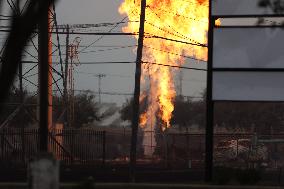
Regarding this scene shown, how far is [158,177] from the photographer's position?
2708 cm

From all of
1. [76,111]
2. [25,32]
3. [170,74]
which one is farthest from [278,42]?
[76,111]

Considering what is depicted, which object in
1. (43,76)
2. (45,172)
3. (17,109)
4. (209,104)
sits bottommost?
(45,172)

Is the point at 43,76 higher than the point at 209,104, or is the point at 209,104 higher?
the point at 43,76

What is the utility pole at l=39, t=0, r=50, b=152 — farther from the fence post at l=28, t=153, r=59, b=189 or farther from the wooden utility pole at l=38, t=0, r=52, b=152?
the fence post at l=28, t=153, r=59, b=189

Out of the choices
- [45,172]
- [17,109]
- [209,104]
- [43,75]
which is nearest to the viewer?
[43,75]

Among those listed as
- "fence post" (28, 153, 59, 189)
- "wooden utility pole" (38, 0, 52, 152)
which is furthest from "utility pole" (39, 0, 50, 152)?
"fence post" (28, 153, 59, 189)

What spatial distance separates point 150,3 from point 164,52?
27.0ft

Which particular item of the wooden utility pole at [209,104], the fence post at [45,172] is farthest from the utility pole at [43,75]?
the wooden utility pole at [209,104]

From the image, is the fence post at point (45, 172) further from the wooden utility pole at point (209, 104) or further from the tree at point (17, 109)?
the wooden utility pole at point (209, 104)

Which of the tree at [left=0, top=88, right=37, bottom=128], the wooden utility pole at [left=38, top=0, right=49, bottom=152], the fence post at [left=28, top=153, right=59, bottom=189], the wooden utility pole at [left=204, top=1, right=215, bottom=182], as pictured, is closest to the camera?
the wooden utility pole at [left=38, top=0, right=49, bottom=152]

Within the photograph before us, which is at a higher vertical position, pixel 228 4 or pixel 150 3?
pixel 150 3

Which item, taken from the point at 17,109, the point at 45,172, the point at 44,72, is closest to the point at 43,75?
the point at 44,72

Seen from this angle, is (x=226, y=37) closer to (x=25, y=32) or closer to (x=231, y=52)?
(x=231, y=52)

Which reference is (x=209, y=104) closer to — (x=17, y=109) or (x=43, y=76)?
(x=43, y=76)
